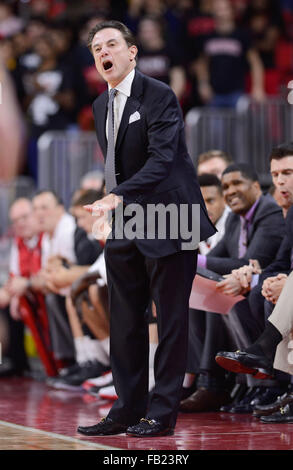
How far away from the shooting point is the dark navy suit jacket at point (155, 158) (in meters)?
3.91

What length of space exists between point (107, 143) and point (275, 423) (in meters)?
1.62

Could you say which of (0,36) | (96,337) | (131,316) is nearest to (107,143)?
(131,316)

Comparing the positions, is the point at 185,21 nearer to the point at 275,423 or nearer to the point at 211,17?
the point at 211,17

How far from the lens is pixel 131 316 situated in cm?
405

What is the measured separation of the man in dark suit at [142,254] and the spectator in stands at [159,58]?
496cm

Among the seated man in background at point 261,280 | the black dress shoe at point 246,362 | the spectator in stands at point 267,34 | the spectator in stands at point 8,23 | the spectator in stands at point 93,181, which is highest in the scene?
the spectator in stands at point 8,23

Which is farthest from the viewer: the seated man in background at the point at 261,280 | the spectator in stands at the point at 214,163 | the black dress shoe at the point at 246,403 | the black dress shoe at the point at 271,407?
the spectator in stands at the point at 214,163

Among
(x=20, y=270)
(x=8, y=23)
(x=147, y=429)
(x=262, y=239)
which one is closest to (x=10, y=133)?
(x=8, y=23)

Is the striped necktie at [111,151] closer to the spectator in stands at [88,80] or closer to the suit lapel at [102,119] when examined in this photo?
the suit lapel at [102,119]

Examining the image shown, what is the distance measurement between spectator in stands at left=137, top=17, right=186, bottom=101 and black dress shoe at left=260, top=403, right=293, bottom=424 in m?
4.88

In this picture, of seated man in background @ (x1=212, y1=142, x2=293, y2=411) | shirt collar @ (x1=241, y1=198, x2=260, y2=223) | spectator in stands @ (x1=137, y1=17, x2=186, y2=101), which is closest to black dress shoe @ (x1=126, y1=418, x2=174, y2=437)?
seated man in background @ (x1=212, y1=142, x2=293, y2=411)

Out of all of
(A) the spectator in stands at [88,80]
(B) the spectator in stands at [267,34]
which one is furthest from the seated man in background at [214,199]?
(A) the spectator in stands at [88,80]

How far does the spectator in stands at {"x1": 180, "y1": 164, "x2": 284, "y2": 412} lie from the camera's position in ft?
17.1

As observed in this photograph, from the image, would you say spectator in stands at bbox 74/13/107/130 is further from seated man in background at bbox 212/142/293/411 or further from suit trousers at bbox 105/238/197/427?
suit trousers at bbox 105/238/197/427
